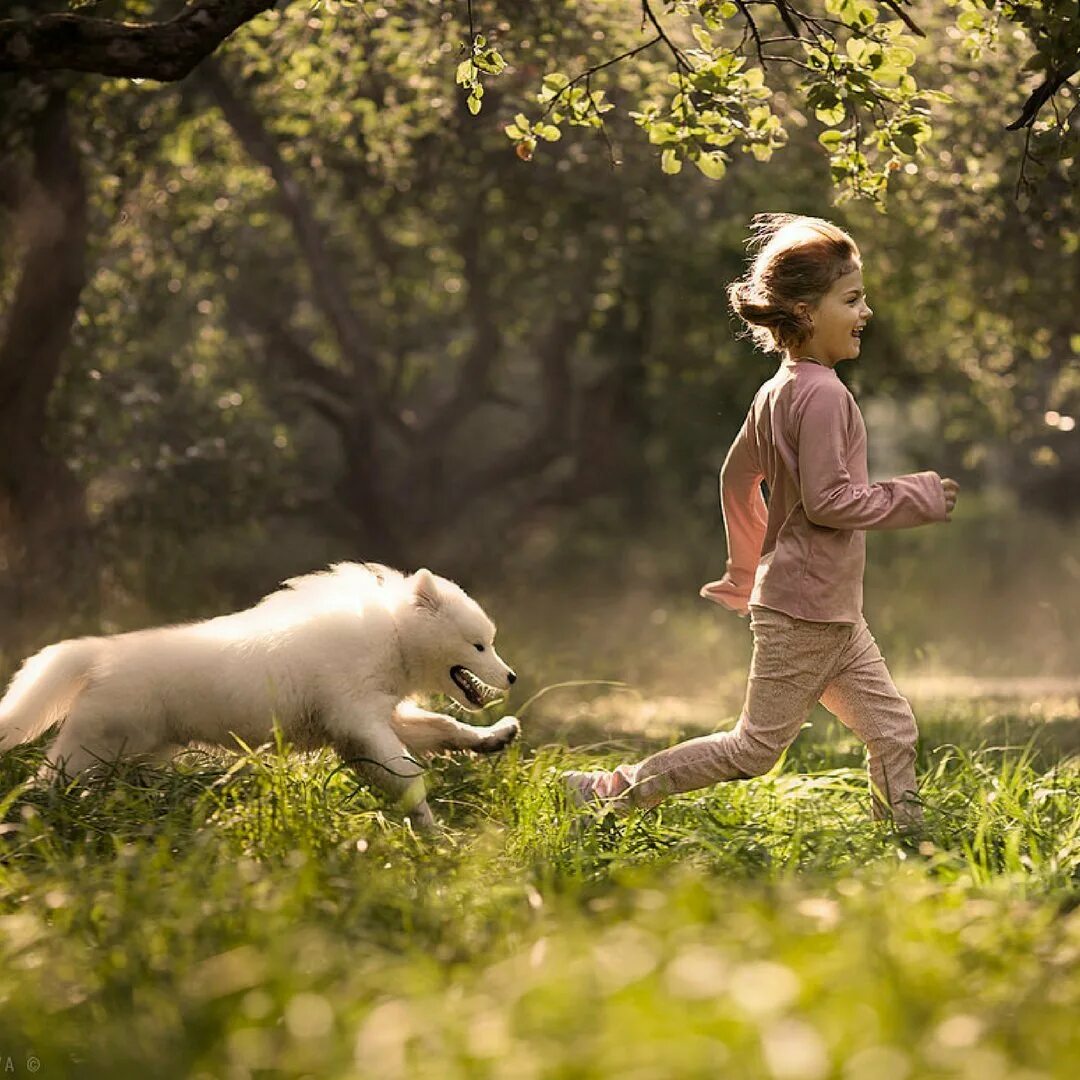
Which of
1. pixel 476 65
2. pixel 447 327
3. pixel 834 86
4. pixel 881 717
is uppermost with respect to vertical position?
pixel 476 65

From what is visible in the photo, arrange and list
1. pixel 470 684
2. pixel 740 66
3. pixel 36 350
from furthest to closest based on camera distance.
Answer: pixel 36 350
pixel 740 66
pixel 470 684

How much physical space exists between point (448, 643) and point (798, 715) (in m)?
1.30

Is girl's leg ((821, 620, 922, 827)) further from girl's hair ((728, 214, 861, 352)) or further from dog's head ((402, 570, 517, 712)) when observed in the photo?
dog's head ((402, 570, 517, 712))

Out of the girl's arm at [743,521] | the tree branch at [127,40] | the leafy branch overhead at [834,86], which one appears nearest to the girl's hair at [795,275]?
the girl's arm at [743,521]

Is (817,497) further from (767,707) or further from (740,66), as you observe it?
(740,66)

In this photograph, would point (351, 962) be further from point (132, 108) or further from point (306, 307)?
point (306, 307)

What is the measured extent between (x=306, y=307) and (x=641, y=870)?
72.8 feet

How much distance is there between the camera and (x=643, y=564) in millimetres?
24062

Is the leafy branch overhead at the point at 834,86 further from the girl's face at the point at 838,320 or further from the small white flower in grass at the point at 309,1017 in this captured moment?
the small white flower in grass at the point at 309,1017

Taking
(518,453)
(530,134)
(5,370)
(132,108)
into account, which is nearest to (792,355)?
(530,134)

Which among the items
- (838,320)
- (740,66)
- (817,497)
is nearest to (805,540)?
(817,497)

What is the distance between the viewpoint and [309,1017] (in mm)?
2947

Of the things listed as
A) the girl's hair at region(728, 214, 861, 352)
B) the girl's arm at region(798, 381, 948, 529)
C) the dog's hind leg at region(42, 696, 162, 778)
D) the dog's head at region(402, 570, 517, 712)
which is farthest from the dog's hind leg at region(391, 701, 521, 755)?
the girl's hair at region(728, 214, 861, 352)

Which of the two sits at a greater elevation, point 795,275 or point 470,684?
point 795,275
